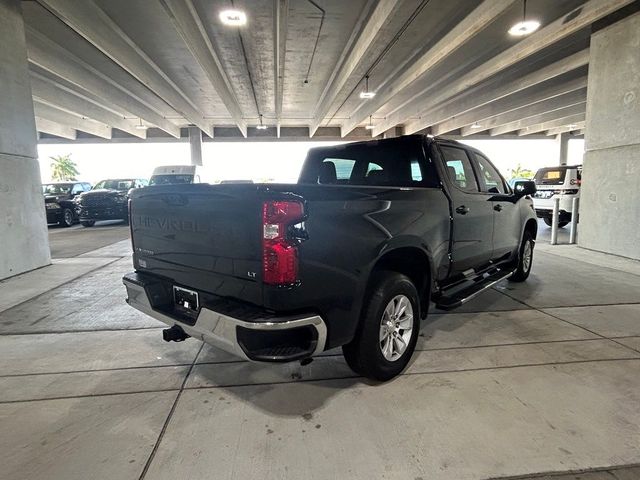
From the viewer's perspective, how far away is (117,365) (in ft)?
10.7

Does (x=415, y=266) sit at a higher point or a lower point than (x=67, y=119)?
lower

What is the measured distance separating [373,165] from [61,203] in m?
14.6

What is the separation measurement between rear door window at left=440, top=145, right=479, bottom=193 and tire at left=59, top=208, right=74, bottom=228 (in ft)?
50.1

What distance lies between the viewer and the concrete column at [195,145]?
23328 mm

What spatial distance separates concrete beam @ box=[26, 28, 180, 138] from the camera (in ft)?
32.6

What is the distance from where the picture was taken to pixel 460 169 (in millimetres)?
4008

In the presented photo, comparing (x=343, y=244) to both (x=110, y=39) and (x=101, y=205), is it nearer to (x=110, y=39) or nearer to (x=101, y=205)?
(x=110, y=39)

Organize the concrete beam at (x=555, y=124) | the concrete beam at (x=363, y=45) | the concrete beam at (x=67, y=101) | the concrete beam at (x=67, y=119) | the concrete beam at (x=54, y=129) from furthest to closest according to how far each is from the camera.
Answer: the concrete beam at (x=555, y=124)
the concrete beam at (x=54, y=129)
the concrete beam at (x=67, y=119)
the concrete beam at (x=67, y=101)
the concrete beam at (x=363, y=45)

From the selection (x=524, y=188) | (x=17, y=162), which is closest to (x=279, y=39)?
(x=17, y=162)

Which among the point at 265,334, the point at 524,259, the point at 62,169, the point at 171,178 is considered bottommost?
the point at 524,259

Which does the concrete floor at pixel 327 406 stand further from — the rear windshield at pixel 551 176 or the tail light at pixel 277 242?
the rear windshield at pixel 551 176

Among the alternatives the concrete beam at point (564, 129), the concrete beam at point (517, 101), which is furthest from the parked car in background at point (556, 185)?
the concrete beam at point (564, 129)

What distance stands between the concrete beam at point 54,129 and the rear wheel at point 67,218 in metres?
7.49

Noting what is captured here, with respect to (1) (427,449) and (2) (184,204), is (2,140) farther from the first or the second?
(1) (427,449)
